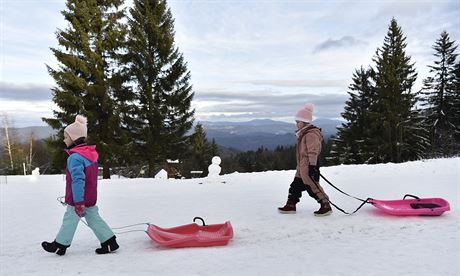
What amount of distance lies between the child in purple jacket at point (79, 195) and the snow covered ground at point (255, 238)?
0.17m

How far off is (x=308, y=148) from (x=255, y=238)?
1908 millimetres

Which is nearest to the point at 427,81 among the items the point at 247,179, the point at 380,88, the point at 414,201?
the point at 380,88

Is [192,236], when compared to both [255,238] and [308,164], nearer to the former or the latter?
[255,238]

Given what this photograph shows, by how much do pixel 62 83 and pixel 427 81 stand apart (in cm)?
3362

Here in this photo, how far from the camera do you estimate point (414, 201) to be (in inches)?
260

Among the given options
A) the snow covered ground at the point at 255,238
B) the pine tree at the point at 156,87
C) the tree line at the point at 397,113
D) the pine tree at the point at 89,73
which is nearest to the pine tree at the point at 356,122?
the tree line at the point at 397,113

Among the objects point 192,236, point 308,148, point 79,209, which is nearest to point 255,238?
point 192,236

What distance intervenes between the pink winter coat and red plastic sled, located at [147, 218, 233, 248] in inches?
71.8

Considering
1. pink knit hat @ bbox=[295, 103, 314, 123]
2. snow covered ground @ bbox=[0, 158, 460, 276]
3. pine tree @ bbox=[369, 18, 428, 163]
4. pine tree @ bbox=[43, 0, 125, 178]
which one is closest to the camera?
snow covered ground @ bbox=[0, 158, 460, 276]

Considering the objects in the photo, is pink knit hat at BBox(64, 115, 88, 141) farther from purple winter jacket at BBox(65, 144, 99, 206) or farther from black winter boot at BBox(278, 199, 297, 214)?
black winter boot at BBox(278, 199, 297, 214)

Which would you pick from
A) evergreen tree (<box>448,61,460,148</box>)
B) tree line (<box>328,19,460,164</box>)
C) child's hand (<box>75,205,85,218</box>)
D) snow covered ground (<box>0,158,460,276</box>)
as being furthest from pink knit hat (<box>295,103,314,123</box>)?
evergreen tree (<box>448,61,460,148</box>)

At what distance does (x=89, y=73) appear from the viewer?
890 inches

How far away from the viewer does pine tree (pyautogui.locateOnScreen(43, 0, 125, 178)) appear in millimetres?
21969

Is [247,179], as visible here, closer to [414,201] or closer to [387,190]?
[387,190]
